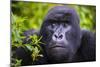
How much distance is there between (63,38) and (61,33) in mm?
64

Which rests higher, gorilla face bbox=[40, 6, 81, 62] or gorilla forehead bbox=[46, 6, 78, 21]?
gorilla forehead bbox=[46, 6, 78, 21]

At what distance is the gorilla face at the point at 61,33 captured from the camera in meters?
2.23

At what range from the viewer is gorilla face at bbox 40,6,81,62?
2229 millimetres

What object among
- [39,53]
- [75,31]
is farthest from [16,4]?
[75,31]

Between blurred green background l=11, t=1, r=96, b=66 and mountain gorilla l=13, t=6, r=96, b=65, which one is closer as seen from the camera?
blurred green background l=11, t=1, r=96, b=66

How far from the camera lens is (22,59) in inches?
83.3

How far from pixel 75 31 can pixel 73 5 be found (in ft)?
1.04

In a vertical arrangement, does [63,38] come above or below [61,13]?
below

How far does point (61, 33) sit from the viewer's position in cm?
228

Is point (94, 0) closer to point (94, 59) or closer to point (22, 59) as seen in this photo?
point (94, 59)

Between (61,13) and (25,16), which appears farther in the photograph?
(61,13)

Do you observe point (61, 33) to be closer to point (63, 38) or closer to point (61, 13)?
point (63, 38)

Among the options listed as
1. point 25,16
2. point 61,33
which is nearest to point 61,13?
point 61,33

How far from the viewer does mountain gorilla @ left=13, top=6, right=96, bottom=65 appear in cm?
222
